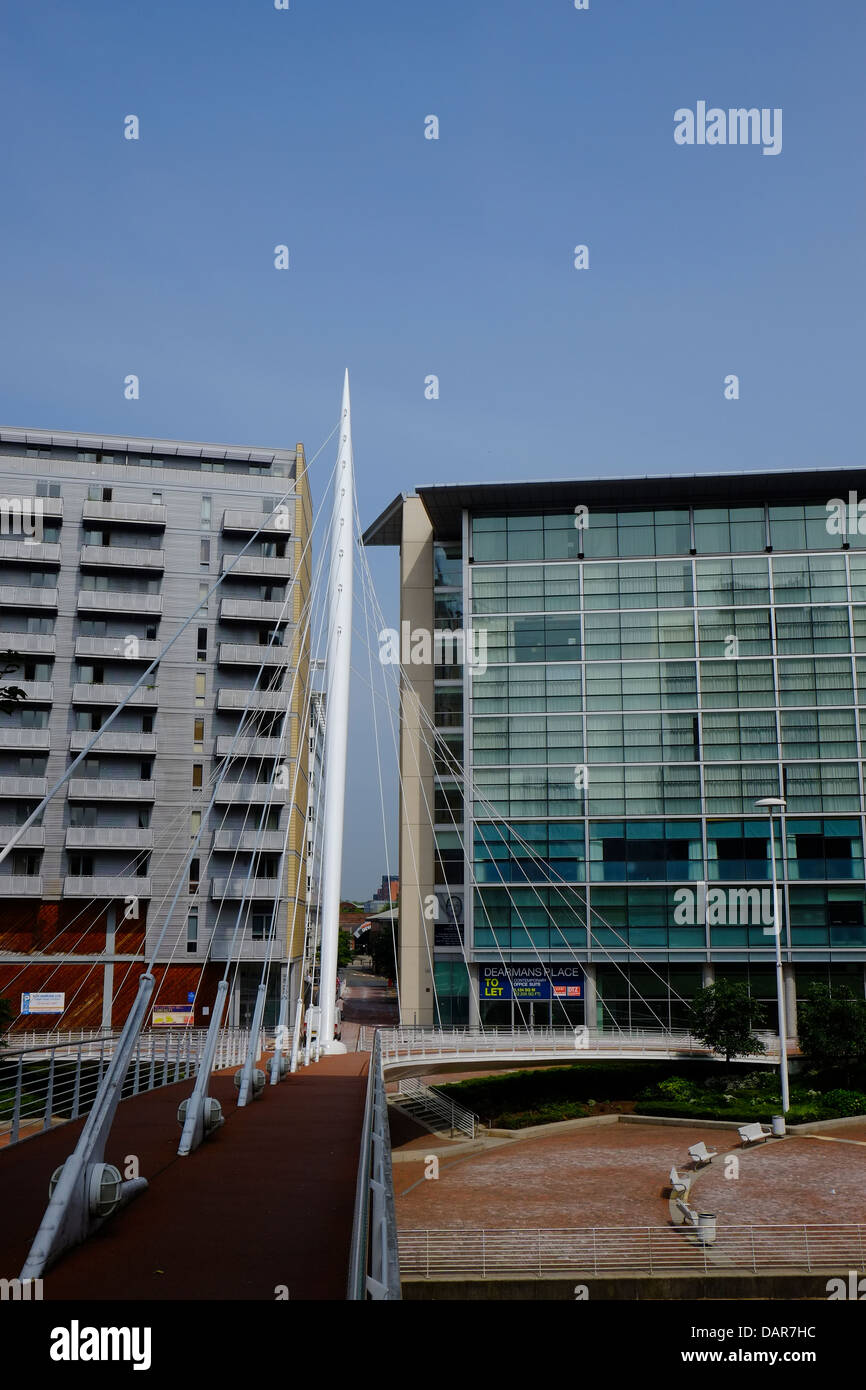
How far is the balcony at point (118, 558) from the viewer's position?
60031mm

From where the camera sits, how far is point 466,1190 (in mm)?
33875

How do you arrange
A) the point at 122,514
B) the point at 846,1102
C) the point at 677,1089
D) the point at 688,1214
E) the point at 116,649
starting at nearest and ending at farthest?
the point at 688,1214, the point at 846,1102, the point at 677,1089, the point at 116,649, the point at 122,514

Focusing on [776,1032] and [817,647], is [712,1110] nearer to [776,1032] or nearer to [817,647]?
[776,1032]

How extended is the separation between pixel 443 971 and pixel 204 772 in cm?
1795

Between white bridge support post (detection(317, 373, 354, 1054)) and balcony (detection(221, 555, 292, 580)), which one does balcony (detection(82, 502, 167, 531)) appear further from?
white bridge support post (detection(317, 373, 354, 1054))

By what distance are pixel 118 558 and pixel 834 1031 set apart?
4337 centimetres

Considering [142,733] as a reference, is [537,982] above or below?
below

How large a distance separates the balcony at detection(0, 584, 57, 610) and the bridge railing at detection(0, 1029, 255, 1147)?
77.1ft

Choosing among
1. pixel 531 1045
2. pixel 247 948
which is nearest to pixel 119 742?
pixel 247 948

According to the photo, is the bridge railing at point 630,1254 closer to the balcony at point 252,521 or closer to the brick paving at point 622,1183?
the brick paving at point 622,1183

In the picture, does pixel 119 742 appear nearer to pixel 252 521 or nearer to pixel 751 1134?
pixel 252 521

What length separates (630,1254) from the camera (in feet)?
79.5

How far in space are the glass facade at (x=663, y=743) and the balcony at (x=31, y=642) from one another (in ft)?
76.0
